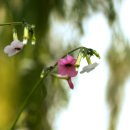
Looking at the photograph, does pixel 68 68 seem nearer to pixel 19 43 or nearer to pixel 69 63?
pixel 69 63

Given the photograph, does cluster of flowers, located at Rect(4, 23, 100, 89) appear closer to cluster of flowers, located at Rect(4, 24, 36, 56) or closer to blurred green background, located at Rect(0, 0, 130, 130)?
cluster of flowers, located at Rect(4, 24, 36, 56)

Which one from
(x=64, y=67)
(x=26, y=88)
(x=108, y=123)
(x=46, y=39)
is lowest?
(x=108, y=123)

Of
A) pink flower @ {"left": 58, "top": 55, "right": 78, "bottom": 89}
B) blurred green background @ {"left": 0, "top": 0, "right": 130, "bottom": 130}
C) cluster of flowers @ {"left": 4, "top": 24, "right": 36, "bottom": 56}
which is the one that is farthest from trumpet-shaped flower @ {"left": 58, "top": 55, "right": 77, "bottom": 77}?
blurred green background @ {"left": 0, "top": 0, "right": 130, "bottom": 130}

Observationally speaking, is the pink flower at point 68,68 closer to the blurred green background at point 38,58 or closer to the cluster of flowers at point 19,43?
the cluster of flowers at point 19,43

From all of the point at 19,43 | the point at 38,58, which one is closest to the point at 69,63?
the point at 19,43

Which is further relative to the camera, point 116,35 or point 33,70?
point 116,35

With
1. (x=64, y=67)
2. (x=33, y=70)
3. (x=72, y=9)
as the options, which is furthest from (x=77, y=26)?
(x=64, y=67)

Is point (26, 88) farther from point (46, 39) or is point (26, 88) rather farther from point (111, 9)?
point (111, 9)
